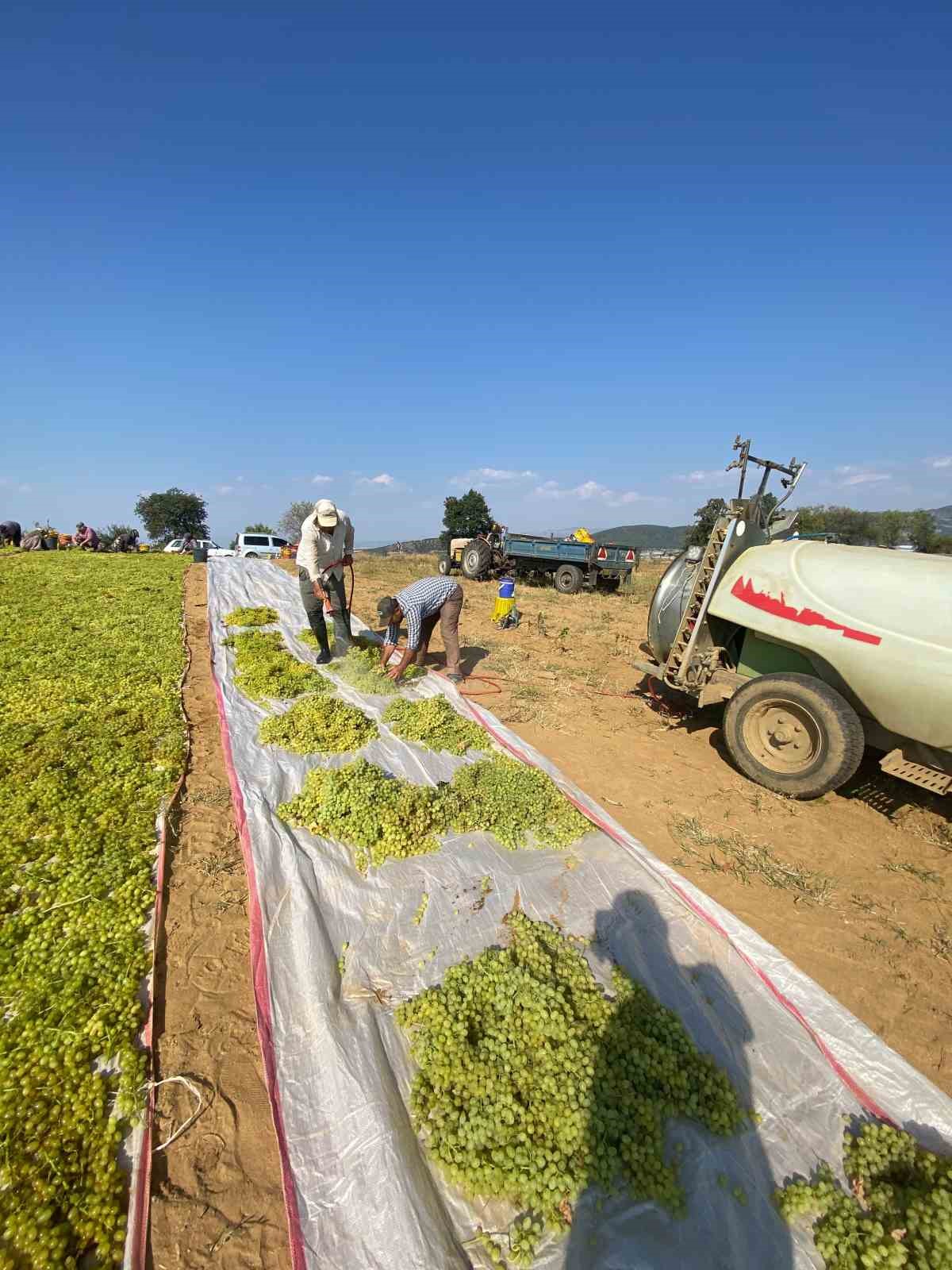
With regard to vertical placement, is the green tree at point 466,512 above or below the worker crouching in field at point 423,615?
A: above

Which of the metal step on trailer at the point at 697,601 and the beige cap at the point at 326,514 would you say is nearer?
the metal step on trailer at the point at 697,601

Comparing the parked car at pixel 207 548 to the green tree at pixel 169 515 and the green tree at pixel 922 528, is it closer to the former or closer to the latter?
the green tree at pixel 169 515

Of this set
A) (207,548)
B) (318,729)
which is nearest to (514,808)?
(318,729)

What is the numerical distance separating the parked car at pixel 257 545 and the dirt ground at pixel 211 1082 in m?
23.9

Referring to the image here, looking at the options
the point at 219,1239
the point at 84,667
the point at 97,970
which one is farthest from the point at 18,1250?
the point at 84,667

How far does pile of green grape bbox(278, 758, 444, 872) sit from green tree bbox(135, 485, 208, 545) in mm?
75336

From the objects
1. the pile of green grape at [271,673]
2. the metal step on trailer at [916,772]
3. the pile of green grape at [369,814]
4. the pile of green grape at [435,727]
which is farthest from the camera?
the pile of green grape at [271,673]

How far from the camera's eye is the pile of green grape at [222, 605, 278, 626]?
9828 millimetres

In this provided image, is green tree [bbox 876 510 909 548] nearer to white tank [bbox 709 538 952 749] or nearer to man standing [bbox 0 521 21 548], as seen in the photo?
white tank [bbox 709 538 952 749]

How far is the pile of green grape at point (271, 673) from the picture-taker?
6824 mm

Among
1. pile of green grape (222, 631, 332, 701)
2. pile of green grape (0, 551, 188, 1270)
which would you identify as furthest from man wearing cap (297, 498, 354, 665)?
pile of green grape (0, 551, 188, 1270)

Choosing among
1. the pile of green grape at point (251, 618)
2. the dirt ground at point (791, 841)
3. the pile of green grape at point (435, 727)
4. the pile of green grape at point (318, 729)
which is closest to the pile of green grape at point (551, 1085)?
the dirt ground at point (791, 841)

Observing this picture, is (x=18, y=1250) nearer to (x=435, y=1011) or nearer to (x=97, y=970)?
(x=97, y=970)

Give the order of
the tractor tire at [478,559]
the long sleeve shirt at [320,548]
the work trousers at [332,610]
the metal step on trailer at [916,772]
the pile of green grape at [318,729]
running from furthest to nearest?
the tractor tire at [478,559] < the work trousers at [332,610] < the long sleeve shirt at [320,548] < the pile of green grape at [318,729] < the metal step on trailer at [916,772]
